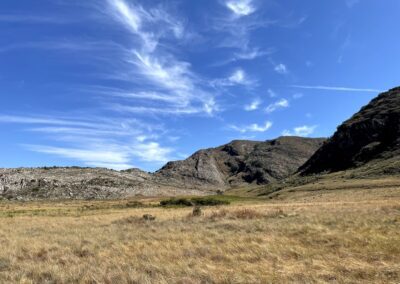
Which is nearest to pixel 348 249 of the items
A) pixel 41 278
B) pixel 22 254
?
pixel 41 278

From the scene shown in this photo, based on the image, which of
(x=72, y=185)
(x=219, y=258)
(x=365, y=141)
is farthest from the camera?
(x=365, y=141)

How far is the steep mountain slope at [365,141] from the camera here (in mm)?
137750

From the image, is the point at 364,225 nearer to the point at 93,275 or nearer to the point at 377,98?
the point at 93,275

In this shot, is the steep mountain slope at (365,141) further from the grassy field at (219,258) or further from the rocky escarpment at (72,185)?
the grassy field at (219,258)

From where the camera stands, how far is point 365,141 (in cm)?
15362

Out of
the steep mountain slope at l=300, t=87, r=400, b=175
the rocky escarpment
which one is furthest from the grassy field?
the steep mountain slope at l=300, t=87, r=400, b=175

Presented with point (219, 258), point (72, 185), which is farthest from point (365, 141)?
point (219, 258)

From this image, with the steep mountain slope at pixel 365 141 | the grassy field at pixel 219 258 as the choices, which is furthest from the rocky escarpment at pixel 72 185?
the grassy field at pixel 219 258

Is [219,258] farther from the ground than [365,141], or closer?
closer

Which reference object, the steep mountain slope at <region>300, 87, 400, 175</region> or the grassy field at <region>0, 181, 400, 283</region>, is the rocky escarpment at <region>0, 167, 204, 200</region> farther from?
the grassy field at <region>0, 181, 400, 283</region>

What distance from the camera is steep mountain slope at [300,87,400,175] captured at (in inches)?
5423

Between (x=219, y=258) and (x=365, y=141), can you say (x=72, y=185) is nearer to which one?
(x=365, y=141)

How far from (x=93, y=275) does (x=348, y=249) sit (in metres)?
7.37

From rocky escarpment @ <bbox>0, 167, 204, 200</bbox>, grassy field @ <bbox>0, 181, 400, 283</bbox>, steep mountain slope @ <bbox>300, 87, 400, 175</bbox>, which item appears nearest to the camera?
grassy field @ <bbox>0, 181, 400, 283</bbox>
